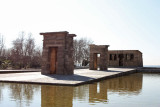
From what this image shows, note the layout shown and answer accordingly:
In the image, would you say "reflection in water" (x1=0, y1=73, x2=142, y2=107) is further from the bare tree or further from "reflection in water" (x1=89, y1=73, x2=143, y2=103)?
the bare tree

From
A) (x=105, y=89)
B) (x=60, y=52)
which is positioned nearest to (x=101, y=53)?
(x=60, y=52)

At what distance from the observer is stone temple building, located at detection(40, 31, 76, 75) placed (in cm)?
1563

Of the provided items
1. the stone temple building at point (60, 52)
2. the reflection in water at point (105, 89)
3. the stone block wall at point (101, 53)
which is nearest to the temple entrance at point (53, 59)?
the stone temple building at point (60, 52)

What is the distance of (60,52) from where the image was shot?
15766mm

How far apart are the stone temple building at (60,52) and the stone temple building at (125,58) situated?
23246mm

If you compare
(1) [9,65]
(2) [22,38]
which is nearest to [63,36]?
(1) [9,65]

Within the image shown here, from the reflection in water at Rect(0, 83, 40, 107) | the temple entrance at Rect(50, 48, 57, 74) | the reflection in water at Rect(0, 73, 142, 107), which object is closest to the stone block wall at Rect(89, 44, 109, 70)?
the temple entrance at Rect(50, 48, 57, 74)

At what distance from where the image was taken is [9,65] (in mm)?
30219

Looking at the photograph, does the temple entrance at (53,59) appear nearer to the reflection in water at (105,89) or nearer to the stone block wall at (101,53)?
the reflection in water at (105,89)

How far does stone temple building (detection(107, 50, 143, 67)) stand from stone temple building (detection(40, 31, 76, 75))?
23246mm

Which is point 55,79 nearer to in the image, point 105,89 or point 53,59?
point 105,89

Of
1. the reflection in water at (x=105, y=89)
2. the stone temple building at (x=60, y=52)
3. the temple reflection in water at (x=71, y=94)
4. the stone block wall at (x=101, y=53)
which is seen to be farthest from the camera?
the stone block wall at (x=101, y=53)

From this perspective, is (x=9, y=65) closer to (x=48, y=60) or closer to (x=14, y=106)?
(x=48, y=60)

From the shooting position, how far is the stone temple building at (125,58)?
36.6 meters
